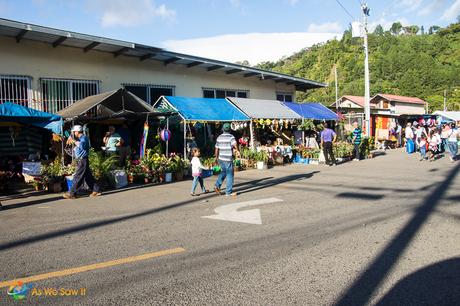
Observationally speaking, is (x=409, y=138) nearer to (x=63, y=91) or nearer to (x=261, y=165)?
(x=261, y=165)

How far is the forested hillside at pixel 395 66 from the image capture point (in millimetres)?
74812

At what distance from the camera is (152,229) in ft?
21.4

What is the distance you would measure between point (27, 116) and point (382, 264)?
9.77 metres

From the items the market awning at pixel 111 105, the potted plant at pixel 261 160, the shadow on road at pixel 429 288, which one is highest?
the market awning at pixel 111 105

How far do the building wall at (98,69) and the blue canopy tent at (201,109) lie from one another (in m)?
1.83

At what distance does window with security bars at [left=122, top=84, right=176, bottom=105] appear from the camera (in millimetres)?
15898

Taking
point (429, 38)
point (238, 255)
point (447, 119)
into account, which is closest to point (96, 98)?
point (238, 255)

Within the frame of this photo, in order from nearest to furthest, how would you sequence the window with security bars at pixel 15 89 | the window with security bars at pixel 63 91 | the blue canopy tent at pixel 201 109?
the window with security bars at pixel 15 89, the window with security bars at pixel 63 91, the blue canopy tent at pixel 201 109

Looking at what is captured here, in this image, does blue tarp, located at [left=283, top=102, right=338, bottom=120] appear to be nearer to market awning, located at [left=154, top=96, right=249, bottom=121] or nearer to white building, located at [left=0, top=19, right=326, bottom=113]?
white building, located at [left=0, top=19, right=326, bottom=113]

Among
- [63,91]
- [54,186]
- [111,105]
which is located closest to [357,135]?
[111,105]

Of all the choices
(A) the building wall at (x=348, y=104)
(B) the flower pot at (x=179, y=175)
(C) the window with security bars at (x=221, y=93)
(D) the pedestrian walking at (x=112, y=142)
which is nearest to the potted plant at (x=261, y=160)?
(B) the flower pot at (x=179, y=175)

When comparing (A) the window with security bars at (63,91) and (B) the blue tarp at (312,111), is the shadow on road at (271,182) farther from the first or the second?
(A) the window with security bars at (63,91)

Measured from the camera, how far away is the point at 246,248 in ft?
17.6

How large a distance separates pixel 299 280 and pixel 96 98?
1042cm
